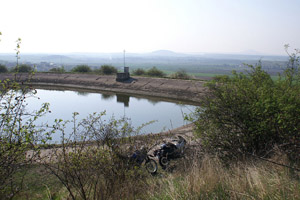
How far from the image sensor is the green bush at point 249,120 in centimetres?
659

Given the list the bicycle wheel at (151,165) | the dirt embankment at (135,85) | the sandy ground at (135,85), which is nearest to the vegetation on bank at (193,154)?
the bicycle wheel at (151,165)

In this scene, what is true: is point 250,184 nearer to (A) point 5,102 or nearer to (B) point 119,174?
(B) point 119,174

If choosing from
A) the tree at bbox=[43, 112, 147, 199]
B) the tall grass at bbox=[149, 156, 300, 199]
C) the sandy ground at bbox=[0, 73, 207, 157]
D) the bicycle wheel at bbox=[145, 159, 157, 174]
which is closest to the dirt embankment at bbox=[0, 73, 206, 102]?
the sandy ground at bbox=[0, 73, 207, 157]

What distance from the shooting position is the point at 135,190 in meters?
4.79

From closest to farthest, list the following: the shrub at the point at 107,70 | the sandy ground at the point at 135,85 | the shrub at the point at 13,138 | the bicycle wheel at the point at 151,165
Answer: the shrub at the point at 13,138
the bicycle wheel at the point at 151,165
the sandy ground at the point at 135,85
the shrub at the point at 107,70

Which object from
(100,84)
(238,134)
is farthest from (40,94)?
(238,134)

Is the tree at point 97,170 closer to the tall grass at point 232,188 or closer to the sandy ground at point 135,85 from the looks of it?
the tall grass at point 232,188

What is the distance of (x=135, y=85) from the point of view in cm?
3653

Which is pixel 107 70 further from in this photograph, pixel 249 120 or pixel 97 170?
pixel 97 170

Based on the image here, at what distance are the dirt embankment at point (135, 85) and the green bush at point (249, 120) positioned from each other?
20549mm

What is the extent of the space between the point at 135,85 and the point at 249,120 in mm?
29885

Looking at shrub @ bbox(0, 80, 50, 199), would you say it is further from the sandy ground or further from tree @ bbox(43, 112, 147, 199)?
the sandy ground

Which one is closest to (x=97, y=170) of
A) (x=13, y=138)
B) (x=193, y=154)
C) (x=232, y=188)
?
(x=13, y=138)

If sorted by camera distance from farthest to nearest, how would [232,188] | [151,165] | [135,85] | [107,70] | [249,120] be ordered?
[107,70]
[135,85]
[151,165]
[249,120]
[232,188]
